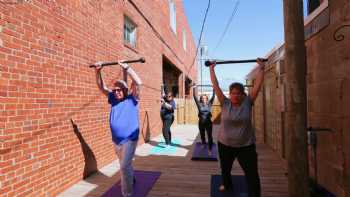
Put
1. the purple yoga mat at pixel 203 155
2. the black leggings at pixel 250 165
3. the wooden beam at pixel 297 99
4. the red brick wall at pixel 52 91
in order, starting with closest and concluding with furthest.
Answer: the wooden beam at pixel 297 99, the red brick wall at pixel 52 91, the black leggings at pixel 250 165, the purple yoga mat at pixel 203 155

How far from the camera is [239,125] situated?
2.82 meters

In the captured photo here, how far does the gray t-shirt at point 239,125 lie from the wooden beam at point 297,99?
1.45ft

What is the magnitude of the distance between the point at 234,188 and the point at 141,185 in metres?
1.46

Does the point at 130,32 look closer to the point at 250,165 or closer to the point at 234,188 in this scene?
the point at 234,188

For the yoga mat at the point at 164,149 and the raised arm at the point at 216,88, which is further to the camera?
the yoga mat at the point at 164,149

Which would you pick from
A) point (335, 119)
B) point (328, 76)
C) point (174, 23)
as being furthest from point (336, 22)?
point (174, 23)

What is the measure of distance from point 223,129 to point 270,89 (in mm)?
3820

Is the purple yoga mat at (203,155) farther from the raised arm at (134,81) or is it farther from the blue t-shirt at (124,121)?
the raised arm at (134,81)

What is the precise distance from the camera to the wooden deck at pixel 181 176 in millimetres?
3490

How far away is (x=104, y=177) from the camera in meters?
4.16

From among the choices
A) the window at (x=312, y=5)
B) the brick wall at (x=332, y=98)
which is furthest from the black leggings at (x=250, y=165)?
the window at (x=312, y=5)

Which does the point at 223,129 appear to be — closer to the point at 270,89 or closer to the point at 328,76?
the point at 328,76

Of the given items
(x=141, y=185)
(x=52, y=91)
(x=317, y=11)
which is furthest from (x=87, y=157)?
(x=317, y=11)

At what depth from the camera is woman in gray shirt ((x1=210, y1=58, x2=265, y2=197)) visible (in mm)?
2754
